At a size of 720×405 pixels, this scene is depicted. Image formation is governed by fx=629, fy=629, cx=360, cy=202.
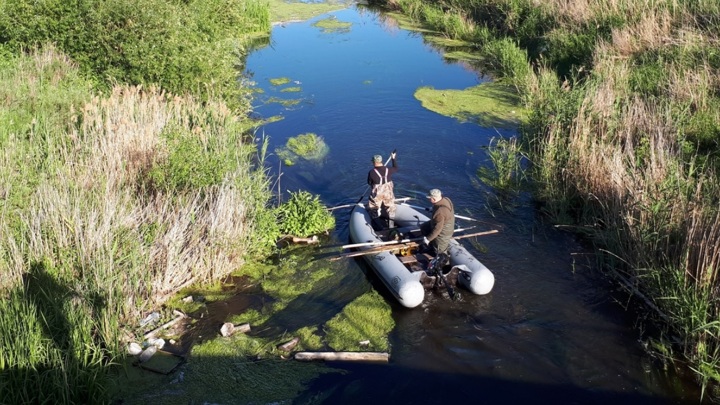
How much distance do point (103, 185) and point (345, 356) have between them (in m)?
4.27

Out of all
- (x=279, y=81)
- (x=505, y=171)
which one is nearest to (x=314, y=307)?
(x=505, y=171)

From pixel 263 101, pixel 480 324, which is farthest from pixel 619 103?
pixel 263 101

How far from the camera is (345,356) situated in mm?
7754

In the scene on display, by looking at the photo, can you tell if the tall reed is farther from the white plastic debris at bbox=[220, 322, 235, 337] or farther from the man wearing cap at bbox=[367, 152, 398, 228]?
the man wearing cap at bbox=[367, 152, 398, 228]

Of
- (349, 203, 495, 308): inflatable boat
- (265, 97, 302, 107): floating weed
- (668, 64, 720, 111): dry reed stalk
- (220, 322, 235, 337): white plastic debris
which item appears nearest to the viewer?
(220, 322, 235, 337): white plastic debris

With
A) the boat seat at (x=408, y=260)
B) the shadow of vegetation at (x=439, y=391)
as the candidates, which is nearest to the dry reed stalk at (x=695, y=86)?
the boat seat at (x=408, y=260)

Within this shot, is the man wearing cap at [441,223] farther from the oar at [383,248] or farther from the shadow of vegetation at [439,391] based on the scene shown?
the shadow of vegetation at [439,391]

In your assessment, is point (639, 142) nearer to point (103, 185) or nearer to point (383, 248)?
point (383, 248)

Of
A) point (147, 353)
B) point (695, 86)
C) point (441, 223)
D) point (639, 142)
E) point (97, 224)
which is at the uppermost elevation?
point (695, 86)

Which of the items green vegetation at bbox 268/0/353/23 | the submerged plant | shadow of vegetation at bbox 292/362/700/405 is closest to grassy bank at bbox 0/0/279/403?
shadow of vegetation at bbox 292/362/700/405

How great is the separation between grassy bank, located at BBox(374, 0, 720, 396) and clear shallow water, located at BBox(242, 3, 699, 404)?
1.65ft

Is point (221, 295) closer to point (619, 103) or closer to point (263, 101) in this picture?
point (619, 103)

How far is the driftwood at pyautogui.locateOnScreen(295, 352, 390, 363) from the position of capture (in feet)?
25.3

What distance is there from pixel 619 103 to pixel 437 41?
12.7 m
